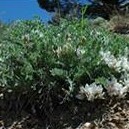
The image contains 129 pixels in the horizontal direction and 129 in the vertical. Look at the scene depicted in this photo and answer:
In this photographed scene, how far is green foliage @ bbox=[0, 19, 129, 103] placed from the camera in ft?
15.5

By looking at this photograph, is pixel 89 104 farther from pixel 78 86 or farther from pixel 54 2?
pixel 54 2

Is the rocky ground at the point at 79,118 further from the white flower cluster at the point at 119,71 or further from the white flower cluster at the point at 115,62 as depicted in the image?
the white flower cluster at the point at 115,62

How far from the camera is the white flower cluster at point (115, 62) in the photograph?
15.5 feet

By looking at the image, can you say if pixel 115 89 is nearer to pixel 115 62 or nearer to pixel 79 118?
pixel 115 62

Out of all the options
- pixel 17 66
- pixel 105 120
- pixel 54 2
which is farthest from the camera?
pixel 54 2

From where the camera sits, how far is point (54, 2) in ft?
58.1

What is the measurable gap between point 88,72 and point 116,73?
300mm

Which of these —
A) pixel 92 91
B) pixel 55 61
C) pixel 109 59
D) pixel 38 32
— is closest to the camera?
pixel 92 91

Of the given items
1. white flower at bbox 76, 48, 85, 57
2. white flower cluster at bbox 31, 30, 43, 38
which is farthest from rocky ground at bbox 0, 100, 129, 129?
white flower cluster at bbox 31, 30, 43, 38

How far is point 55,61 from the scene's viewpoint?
4.82 m

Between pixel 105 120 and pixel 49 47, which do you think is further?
pixel 49 47

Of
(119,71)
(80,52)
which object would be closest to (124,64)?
(119,71)

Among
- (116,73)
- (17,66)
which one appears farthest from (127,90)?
(17,66)

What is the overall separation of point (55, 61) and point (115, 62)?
0.53 m
